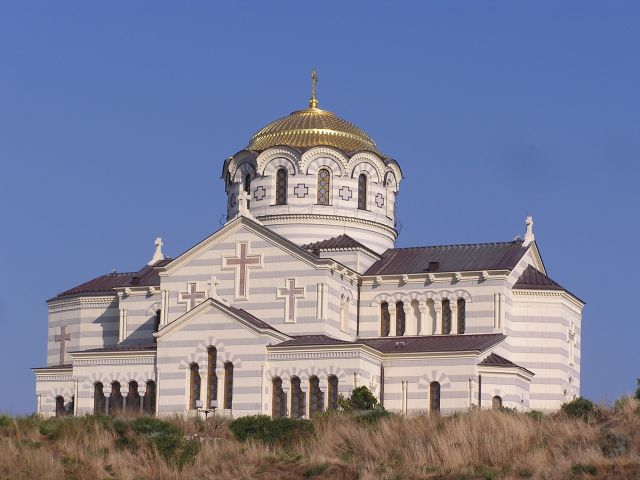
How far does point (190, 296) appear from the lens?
211 feet

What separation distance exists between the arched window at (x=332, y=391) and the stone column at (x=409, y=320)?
6720 millimetres

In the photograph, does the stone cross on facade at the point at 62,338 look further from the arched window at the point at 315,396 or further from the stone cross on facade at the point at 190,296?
the arched window at the point at 315,396

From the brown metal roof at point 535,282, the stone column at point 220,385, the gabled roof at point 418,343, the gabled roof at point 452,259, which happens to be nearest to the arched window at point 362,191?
the gabled roof at point 452,259

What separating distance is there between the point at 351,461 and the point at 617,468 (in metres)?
7.00

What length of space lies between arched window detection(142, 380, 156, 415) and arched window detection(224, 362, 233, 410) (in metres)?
3.51

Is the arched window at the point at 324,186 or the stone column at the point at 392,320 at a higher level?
the arched window at the point at 324,186

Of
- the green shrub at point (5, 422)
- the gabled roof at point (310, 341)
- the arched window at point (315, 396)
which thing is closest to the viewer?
the green shrub at point (5, 422)

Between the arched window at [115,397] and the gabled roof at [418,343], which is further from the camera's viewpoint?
the arched window at [115,397]

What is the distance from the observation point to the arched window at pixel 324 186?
224ft


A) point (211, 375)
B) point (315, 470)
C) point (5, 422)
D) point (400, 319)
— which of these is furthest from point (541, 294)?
point (5, 422)

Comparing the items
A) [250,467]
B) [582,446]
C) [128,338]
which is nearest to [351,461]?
[250,467]

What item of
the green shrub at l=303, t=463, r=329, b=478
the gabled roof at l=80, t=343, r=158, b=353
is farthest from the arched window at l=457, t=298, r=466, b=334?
the green shrub at l=303, t=463, r=329, b=478

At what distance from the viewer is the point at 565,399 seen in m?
64.2

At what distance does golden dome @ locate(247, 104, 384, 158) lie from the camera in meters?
69.1
